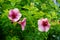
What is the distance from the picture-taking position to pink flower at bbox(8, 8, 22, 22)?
1.83 metres

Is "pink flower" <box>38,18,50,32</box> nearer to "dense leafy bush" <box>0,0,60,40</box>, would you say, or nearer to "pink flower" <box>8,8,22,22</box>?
"dense leafy bush" <box>0,0,60,40</box>

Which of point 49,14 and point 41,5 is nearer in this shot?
point 49,14

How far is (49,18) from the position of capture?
6.63ft

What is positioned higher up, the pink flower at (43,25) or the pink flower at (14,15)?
the pink flower at (14,15)

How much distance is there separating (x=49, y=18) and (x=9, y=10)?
362 millimetres

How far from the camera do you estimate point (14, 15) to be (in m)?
1.88

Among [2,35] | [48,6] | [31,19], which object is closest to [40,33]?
[31,19]

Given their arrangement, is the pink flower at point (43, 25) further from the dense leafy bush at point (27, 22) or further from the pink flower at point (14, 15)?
the pink flower at point (14, 15)

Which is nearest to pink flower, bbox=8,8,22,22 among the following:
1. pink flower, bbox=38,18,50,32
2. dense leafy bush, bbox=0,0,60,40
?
dense leafy bush, bbox=0,0,60,40

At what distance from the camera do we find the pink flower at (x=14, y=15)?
183cm

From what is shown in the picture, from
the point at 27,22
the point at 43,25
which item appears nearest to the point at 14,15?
the point at 27,22

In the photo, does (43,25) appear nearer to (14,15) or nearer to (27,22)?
(27,22)

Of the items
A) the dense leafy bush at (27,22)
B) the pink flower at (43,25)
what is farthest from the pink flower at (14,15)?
the pink flower at (43,25)

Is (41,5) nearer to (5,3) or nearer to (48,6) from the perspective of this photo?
(48,6)
